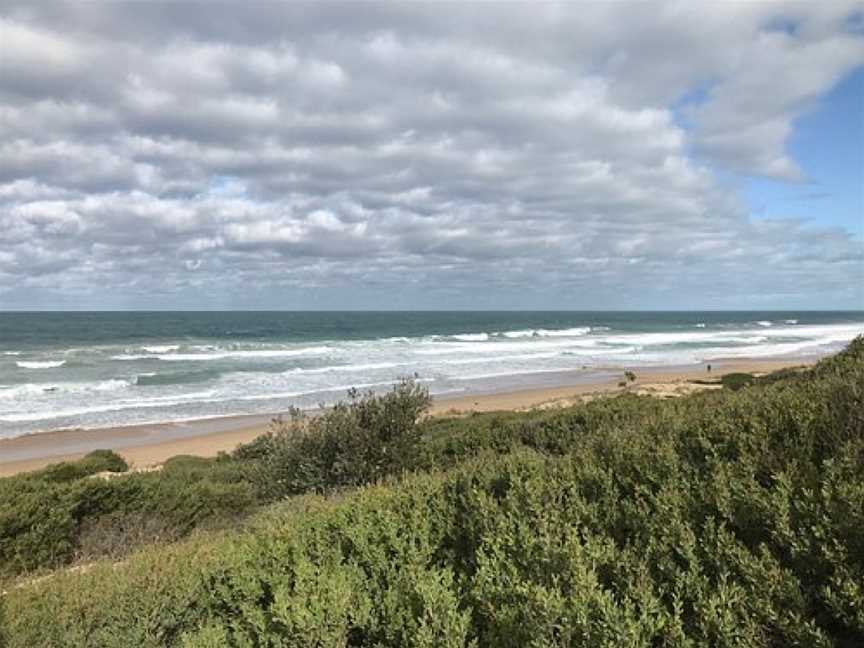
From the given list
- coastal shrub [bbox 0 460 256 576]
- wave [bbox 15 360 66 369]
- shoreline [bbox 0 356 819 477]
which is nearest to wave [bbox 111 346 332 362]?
wave [bbox 15 360 66 369]

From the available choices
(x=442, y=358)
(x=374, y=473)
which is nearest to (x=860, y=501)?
(x=374, y=473)

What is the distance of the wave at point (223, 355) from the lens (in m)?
52.1

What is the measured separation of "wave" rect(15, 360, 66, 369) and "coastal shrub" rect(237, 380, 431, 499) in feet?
138

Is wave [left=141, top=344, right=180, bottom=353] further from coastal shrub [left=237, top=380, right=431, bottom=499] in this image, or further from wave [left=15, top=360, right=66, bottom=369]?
coastal shrub [left=237, top=380, right=431, bottom=499]

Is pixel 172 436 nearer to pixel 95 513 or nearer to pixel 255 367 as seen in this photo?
pixel 95 513

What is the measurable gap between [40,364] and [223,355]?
44.2 ft

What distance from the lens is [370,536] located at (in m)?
4.30

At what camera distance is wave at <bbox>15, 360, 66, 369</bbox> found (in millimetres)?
45463

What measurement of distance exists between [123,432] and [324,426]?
56.4 ft

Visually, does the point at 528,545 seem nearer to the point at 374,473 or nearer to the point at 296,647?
the point at 296,647

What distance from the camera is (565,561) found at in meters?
3.06

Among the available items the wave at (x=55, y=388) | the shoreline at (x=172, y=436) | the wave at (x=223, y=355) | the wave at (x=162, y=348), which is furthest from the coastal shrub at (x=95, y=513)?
the wave at (x=162, y=348)

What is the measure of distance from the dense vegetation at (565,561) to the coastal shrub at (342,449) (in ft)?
14.5

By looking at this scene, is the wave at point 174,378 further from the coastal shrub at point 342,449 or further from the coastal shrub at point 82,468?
the coastal shrub at point 342,449
